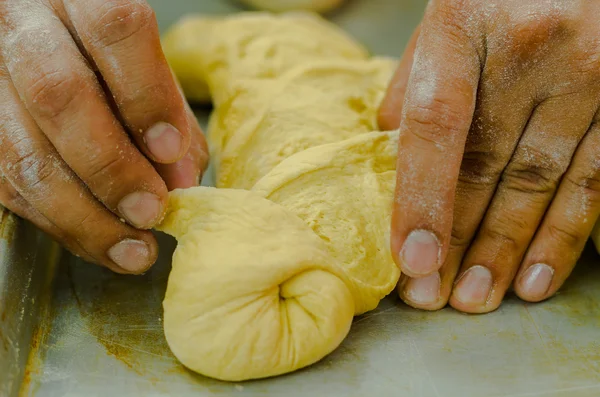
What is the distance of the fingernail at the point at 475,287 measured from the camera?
1211 mm

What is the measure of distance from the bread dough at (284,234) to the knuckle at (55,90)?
0.26m

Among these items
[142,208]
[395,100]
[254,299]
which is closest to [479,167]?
[395,100]

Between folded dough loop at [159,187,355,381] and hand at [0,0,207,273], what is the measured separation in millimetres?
148

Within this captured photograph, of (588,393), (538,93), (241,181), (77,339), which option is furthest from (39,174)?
(588,393)

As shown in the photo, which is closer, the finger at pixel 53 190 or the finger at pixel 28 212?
the finger at pixel 53 190

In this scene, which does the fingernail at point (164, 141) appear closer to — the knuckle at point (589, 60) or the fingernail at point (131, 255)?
the fingernail at point (131, 255)

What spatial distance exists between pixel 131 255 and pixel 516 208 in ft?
2.56

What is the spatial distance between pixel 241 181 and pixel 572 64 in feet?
2.40

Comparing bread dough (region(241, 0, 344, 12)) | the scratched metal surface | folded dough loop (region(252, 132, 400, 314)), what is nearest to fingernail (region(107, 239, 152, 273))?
the scratched metal surface

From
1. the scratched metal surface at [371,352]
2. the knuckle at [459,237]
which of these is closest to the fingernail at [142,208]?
the scratched metal surface at [371,352]

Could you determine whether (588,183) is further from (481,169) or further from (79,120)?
(79,120)

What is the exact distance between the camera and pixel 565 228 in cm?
122

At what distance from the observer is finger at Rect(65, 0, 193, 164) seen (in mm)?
1045

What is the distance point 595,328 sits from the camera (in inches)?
47.6
